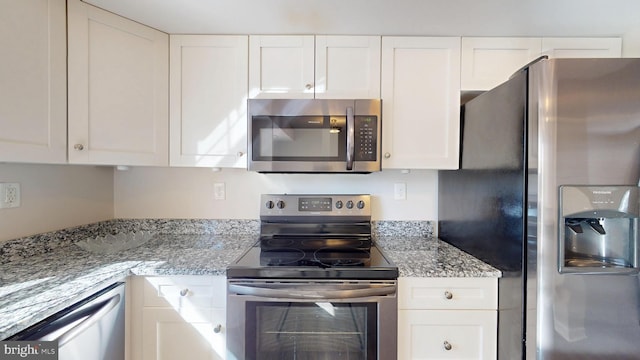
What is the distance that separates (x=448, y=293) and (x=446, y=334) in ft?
0.61

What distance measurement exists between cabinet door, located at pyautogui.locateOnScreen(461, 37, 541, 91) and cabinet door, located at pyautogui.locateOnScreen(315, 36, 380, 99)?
1.61ft

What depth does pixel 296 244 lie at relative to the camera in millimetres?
1648

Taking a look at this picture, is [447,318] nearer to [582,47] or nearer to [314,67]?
[314,67]

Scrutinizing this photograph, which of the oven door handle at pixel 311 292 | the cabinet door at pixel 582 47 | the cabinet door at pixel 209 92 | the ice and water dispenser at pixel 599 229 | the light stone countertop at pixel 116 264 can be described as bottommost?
the oven door handle at pixel 311 292

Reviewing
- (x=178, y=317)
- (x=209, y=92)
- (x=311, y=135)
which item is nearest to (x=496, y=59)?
(x=311, y=135)

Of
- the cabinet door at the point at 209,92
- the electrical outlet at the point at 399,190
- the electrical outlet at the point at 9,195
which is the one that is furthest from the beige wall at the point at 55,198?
the electrical outlet at the point at 399,190

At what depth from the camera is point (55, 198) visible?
58.0 inches

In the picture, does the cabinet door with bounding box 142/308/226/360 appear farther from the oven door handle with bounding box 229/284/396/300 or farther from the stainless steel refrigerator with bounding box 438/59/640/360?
the stainless steel refrigerator with bounding box 438/59/640/360

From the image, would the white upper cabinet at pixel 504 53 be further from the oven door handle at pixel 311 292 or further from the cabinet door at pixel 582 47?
the oven door handle at pixel 311 292

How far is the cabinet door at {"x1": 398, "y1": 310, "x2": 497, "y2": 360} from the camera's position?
4.04 feet

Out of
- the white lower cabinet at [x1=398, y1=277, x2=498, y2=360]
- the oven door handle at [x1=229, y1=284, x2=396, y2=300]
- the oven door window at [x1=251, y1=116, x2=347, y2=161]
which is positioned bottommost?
the white lower cabinet at [x1=398, y1=277, x2=498, y2=360]

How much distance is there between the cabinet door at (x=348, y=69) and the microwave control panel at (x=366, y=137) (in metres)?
0.15

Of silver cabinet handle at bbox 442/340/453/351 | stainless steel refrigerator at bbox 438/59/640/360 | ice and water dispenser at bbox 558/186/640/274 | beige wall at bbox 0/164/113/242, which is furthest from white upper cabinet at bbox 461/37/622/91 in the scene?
beige wall at bbox 0/164/113/242

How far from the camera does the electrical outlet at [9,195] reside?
123cm
